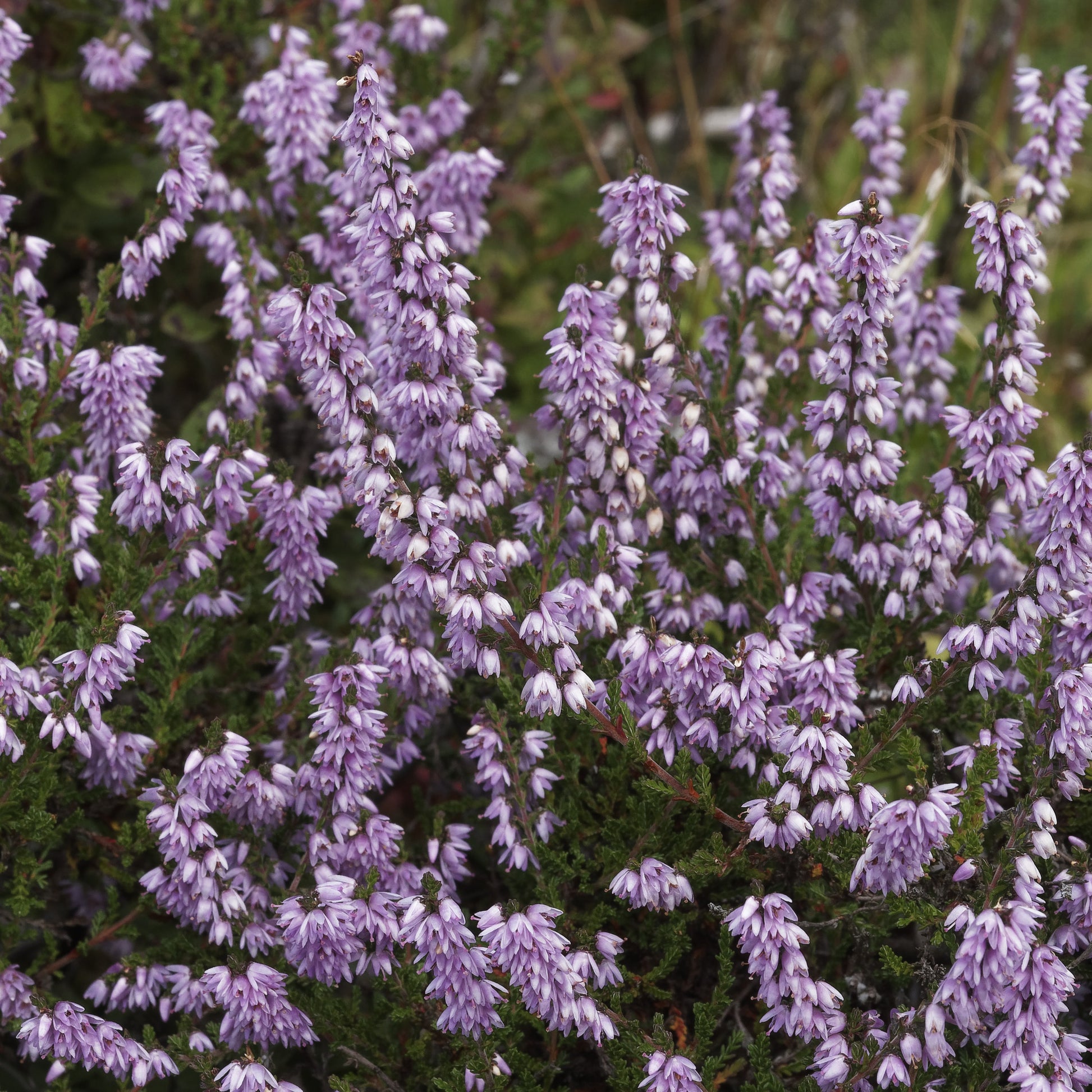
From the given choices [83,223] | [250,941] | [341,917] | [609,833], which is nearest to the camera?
[341,917]

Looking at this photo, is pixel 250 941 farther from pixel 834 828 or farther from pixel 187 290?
pixel 187 290

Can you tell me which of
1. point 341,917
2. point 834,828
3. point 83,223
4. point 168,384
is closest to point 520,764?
point 341,917

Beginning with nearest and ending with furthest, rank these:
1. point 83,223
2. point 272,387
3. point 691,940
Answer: point 691,940, point 272,387, point 83,223

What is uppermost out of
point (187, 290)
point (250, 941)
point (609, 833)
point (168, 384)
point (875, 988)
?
point (187, 290)

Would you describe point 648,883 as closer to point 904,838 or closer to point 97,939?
point 904,838

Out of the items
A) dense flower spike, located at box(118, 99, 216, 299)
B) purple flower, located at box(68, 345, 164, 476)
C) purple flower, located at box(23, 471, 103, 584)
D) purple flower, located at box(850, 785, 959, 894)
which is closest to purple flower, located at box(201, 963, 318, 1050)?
purple flower, located at box(23, 471, 103, 584)

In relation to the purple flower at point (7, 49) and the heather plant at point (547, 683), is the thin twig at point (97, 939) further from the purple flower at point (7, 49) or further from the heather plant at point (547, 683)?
the purple flower at point (7, 49)

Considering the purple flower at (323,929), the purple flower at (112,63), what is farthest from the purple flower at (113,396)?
the purple flower at (112,63)
